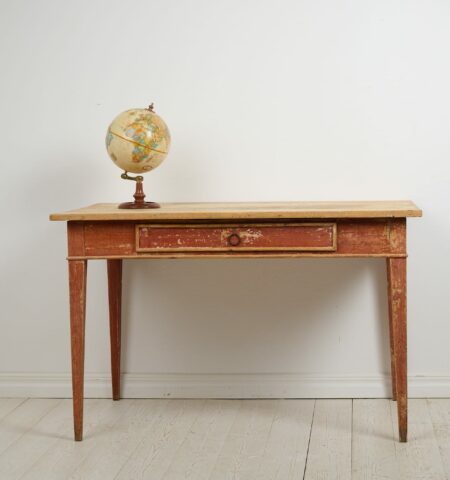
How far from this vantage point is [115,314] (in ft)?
12.1

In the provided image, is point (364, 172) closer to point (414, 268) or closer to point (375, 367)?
point (414, 268)

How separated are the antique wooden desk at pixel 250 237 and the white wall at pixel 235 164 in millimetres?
518

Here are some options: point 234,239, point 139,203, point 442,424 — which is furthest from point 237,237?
point 442,424

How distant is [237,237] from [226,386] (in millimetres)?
931

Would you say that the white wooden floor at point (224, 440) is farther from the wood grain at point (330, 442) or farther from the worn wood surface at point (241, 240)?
the worn wood surface at point (241, 240)

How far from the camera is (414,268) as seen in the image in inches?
144

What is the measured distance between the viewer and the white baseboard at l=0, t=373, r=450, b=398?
145 inches

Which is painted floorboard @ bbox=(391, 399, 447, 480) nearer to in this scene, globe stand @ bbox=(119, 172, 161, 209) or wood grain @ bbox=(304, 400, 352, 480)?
wood grain @ bbox=(304, 400, 352, 480)

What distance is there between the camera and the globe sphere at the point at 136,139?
3.18 meters

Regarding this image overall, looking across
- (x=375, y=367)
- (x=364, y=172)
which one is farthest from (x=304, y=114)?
(x=375, y=367)

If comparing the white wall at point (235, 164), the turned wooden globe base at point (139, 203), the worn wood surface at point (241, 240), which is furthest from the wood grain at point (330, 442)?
the turned wooden globe base at point (139, 203)

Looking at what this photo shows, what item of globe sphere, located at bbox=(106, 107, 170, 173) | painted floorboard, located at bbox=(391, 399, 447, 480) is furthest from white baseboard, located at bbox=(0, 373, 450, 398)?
globe sphere, located at bbox=(106, 107, 170, 173)

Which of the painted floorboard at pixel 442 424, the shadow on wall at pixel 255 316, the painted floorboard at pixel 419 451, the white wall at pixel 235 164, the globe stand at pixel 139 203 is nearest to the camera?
the painted floorboard at pixel 419 451

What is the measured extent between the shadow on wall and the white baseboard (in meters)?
0.04
